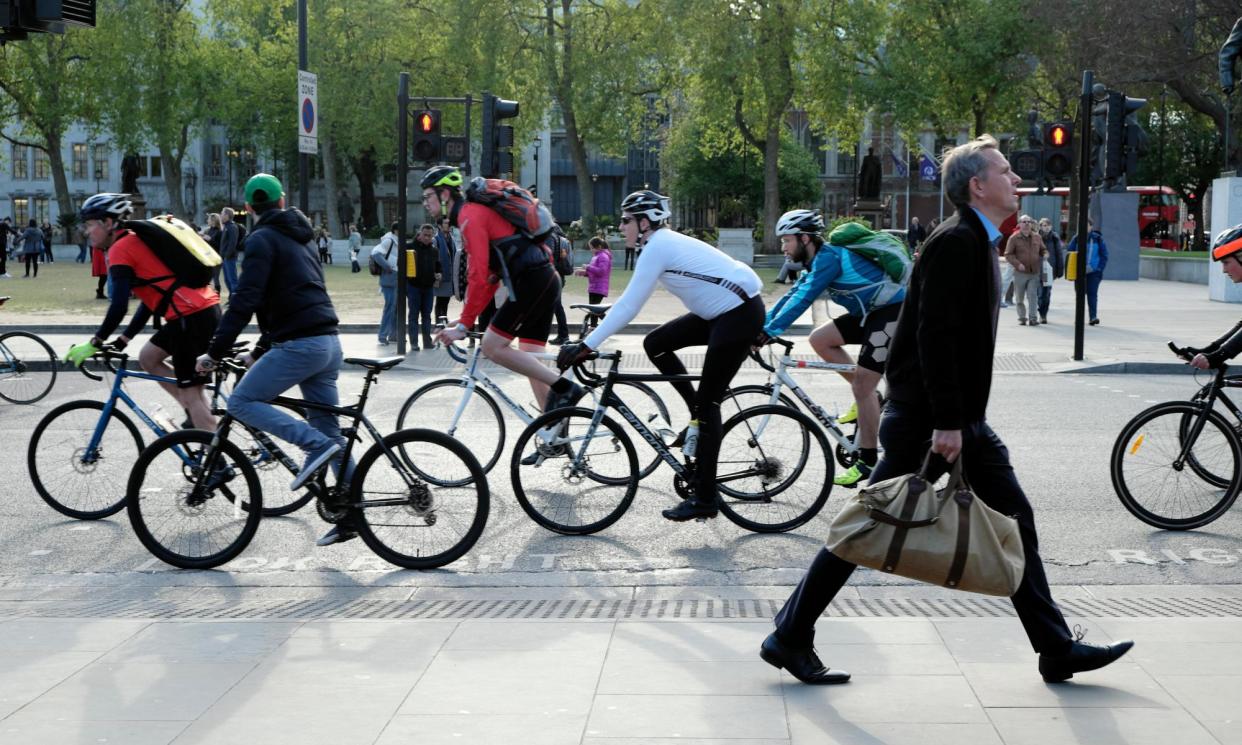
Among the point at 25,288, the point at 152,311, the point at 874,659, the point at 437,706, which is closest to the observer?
the point at 437,706

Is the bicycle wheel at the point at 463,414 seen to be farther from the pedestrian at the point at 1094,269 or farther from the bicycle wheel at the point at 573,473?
the pedestrian at the point at 1094,269

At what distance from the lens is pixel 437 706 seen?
422 centimetres

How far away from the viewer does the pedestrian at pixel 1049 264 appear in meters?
23.0

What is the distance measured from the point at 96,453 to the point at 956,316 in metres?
5.03

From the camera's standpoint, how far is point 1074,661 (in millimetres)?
4414

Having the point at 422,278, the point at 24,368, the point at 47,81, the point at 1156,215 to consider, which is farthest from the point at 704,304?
the point at 1156,215

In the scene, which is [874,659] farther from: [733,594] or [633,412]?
[633,412]

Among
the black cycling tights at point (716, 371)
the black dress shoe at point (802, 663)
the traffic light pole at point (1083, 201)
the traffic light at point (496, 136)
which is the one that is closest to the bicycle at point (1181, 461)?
the black cycling tights at point (716, 371)

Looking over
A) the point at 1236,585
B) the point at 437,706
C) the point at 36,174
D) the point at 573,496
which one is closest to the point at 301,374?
the point at 573,496

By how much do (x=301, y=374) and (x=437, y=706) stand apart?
9.34ft

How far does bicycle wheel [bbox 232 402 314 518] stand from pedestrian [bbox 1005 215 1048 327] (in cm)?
1651

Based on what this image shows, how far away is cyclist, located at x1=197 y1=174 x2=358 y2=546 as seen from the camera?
21.6ft

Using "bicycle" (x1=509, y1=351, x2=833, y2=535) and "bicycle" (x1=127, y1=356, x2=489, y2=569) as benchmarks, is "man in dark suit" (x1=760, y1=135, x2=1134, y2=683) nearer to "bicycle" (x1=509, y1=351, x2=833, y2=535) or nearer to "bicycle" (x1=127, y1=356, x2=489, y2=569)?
"bicycle" (x1=127, y1=356, x2=489, y2=569)

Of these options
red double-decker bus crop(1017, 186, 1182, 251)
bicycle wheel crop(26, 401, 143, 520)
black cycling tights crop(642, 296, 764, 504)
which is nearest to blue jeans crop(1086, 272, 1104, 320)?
black cycling tights crop(642, 296, 764, 504)
